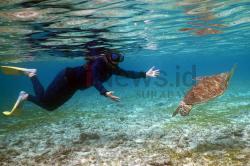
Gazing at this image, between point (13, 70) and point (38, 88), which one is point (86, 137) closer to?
point (38, 88)

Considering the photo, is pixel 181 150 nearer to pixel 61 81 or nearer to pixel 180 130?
pixel 180 130

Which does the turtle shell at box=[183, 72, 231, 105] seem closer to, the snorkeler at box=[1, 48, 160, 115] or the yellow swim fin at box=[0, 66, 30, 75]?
the snorkeler at box=[1, 48, 160, 115]

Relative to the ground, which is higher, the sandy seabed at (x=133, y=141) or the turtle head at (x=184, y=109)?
the turtle head at (x=184, y=109)

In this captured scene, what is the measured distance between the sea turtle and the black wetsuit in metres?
2.44

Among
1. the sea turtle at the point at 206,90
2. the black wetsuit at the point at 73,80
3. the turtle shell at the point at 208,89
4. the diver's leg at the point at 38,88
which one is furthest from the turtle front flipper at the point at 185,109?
the diver's leg at the point at 38,88

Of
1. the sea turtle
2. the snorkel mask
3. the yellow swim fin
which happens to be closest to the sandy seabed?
the sea turtle

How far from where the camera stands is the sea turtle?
9125 millimetres

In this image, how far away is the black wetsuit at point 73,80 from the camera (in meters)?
10.9

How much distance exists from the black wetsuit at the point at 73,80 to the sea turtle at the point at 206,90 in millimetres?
2444

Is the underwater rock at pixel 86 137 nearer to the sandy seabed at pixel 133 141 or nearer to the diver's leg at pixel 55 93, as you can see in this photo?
the sandy seabed at pixel 133 141

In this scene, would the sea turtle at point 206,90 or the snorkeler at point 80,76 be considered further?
the snorkeler at point 80,76

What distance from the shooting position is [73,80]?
11562 mm

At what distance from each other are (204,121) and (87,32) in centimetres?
921

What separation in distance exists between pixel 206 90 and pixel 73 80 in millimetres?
5660
